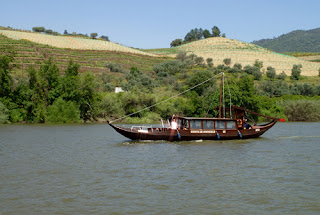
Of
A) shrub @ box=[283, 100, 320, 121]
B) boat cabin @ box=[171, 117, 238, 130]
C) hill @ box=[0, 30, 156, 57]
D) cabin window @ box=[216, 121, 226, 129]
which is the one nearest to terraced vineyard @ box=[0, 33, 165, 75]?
hill @ box=[0, 30, 156, 57]

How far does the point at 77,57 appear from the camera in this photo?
12050cm

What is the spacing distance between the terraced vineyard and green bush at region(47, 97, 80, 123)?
29.3 meters

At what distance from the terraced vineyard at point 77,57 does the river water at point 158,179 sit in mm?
70600

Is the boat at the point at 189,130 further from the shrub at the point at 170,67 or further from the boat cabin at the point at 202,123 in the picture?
the shrub at the point at 170,67

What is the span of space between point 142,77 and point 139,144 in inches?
2697

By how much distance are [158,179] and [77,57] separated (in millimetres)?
103532

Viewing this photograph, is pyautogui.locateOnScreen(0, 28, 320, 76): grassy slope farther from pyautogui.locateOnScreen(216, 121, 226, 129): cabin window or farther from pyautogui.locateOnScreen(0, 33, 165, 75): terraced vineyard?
pyautogui.locateOnScreen(216, 121, 226, 129): cabin window

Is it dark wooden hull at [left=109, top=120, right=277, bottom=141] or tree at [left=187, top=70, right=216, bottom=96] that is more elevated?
tree at [left=187, top=70, right=216, bottom=96]

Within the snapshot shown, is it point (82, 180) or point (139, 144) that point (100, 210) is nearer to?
point (82, 180)

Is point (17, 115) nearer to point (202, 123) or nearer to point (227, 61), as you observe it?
point (202, 123)

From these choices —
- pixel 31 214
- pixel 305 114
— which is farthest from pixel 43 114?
pixel 31 214

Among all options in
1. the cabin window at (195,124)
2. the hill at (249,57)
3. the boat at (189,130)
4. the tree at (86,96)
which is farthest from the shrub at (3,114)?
the hill at (249,57)

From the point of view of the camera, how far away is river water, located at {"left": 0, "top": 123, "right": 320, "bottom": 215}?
16281 mm

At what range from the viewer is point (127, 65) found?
124812 millimetres
